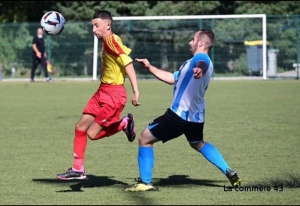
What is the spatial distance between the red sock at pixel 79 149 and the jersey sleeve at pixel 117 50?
0.92 meters

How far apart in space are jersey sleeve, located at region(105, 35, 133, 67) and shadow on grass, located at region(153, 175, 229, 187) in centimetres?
132

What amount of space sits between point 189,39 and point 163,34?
1.22 metres

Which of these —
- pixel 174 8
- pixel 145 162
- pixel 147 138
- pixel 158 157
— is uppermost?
pixel 174 8

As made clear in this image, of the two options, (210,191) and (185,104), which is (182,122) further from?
(210,191)

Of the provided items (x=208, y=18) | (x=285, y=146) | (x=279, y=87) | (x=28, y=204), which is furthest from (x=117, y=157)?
(x=208, y=18)

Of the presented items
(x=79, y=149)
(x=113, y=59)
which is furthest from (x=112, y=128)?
(x=113, y=59)

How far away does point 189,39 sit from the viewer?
30.8 meters

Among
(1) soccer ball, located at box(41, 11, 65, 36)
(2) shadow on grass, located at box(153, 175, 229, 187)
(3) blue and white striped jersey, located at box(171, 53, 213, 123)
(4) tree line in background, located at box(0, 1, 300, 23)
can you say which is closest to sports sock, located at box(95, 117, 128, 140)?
(2) shadow on grass, located at box(153, 175, 229, 187)

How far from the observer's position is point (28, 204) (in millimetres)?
7246

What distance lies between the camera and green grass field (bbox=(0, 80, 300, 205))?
7.76m

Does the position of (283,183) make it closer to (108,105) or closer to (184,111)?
(184,111)

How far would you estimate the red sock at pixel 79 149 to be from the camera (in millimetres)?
8633

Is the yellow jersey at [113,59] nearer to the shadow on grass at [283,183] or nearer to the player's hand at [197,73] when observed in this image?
the player's hand at [197,73]

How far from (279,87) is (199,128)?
17128 mm
